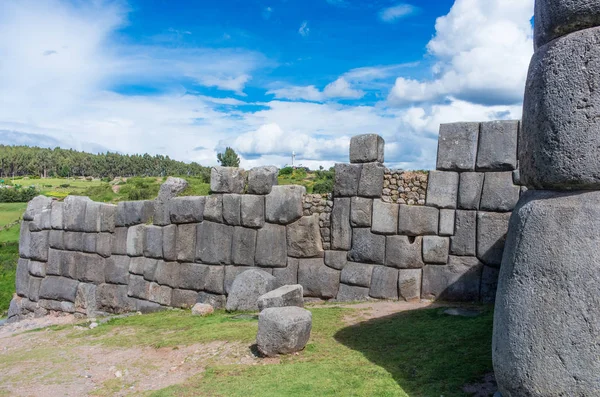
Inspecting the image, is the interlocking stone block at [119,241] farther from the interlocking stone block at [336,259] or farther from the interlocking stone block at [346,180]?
the interlocking stone block at [346,180]

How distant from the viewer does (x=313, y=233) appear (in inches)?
445

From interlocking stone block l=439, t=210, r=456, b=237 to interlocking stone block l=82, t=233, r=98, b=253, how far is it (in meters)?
9.70

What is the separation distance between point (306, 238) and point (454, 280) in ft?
10.6

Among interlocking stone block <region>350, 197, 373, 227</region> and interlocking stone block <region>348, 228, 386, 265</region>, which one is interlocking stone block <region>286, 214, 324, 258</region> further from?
interlocking stone block <region>350, 197, 373, 227</region>

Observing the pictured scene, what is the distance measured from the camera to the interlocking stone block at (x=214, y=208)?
12320 mm

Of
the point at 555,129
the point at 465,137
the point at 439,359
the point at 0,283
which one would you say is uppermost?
the point at 465,137

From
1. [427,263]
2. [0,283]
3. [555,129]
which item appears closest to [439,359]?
[555,129]

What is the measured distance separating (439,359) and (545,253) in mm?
2707

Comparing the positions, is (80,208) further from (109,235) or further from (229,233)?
(229,233)

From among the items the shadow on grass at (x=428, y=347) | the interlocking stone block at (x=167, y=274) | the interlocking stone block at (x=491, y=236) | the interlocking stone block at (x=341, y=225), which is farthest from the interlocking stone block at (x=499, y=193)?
the interlocking stone block at (x=167, y=274)

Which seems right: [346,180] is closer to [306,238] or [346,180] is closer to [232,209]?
[306,238]

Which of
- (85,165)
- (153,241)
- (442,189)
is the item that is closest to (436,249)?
(442,189)

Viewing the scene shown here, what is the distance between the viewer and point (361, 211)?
35.1ft

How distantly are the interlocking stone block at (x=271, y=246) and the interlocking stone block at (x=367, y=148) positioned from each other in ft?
7.66
